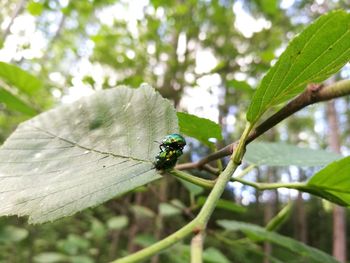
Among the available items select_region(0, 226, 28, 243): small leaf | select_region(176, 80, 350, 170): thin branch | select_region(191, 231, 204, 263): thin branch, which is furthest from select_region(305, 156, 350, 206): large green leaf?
select_region(0, 226, 28, 243): small leaf

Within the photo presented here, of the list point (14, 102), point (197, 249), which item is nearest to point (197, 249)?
point (197, 249)

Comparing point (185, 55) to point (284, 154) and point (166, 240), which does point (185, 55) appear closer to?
point (284, 154)

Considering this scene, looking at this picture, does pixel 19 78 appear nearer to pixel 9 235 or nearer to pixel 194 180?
pixel 194 180

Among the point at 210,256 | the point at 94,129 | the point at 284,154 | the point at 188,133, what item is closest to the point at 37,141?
the point at 94,129

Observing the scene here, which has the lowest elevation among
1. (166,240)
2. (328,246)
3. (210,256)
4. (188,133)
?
(328,246)

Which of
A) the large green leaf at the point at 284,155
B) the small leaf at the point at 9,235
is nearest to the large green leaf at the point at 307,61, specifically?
the large green leaf at the point at 284,155
